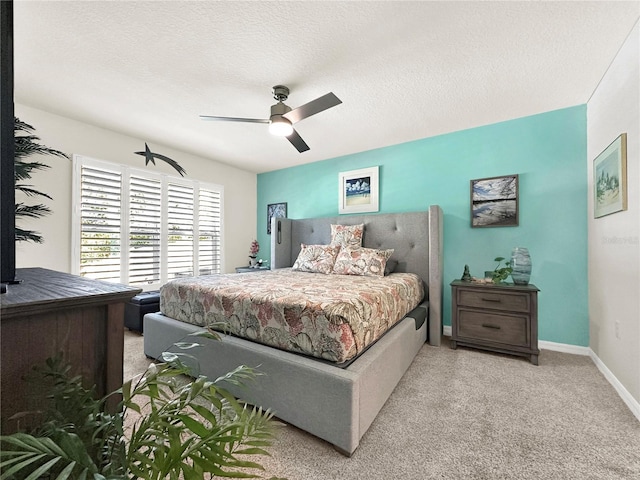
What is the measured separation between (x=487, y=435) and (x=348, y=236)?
241 centimetres

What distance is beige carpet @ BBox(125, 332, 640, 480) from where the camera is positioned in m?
1.27

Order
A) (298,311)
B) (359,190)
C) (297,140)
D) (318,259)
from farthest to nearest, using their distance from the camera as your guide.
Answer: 1. (359,190)
2. (318,259)
3. (297,140)
4. (298,311)

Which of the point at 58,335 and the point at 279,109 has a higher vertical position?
the point at 279,109

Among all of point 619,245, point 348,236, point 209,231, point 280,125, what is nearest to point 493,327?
point 619,245

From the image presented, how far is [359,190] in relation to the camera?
13.0 feet

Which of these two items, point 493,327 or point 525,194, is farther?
point 525,194

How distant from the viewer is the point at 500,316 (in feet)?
8.26

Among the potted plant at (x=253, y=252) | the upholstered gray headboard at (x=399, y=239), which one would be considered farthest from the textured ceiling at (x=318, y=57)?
the potted plant at (x=253, y=252)

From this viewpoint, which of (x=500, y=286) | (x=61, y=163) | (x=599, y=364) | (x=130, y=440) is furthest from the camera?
(x=61, y=163)

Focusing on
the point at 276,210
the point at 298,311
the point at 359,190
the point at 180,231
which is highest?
the point at 359,190

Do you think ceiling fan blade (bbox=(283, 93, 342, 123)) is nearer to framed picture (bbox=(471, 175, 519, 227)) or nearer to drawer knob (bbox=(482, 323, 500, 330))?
framed picture (bbox=(471, 175, 519, 227))

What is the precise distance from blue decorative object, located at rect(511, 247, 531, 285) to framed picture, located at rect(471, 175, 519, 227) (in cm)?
44

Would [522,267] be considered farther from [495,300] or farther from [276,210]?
[276,210]

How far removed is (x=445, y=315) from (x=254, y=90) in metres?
Answer: 3.25
